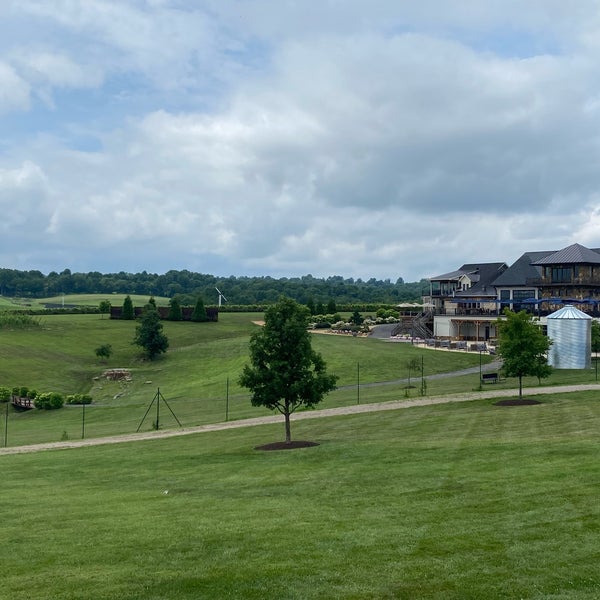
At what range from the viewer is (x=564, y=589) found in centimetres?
1194

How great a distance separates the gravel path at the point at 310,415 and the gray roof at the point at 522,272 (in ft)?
159

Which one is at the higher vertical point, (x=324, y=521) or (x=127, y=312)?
(x=127, y=312)

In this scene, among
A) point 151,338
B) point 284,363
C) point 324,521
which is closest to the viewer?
point 324,521

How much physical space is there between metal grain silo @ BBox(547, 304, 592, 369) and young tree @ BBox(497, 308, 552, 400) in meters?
17.8

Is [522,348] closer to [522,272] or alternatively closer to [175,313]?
[522,272]

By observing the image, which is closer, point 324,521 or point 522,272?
point 324,521

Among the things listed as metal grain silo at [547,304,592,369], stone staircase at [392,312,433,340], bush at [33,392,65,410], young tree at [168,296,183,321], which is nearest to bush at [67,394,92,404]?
bush at [33,392,65,410]

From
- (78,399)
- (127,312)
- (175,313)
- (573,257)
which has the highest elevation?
(573,257)

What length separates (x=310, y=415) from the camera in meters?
41.6

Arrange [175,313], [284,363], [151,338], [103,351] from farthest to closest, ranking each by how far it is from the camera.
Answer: [175,313], [151,338], [103,351], [284,363]

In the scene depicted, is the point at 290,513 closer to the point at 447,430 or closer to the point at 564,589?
the point at 564,589

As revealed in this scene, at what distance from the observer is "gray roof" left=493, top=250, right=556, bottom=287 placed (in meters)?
92.8

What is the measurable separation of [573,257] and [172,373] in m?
50.2

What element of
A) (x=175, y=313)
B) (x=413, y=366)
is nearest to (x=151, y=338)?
(x=175, y=313)
